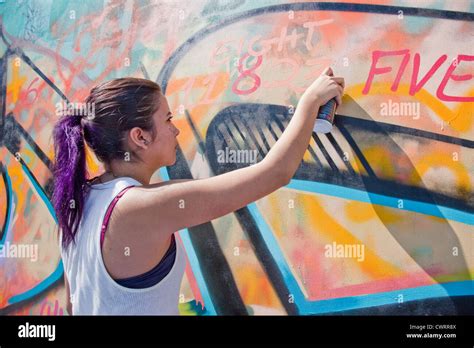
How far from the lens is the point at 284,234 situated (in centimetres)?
373

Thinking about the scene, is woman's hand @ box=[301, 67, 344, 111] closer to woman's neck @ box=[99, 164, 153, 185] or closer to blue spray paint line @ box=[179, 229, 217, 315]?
woman's neck @ box=[99, 164, 153, 185]

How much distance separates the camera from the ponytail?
2219mm

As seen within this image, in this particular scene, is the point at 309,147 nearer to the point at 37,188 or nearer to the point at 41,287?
the point at 37,188

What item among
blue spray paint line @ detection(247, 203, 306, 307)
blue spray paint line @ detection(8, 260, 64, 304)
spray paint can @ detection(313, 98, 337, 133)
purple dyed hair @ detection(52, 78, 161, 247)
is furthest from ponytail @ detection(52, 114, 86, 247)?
blue spray paint line @ detection(8, 260, 64, 304)

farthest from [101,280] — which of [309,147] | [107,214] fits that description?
[309,147]

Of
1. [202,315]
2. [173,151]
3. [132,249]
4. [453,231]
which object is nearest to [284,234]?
[202,315]

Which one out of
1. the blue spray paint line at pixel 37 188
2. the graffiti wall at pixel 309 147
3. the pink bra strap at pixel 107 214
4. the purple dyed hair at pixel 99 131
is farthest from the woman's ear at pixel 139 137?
the blue spray paint line at pixel 37 188

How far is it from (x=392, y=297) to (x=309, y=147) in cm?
103

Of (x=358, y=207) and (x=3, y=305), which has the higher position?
(x=358, y=207)

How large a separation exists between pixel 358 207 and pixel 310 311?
27.4 inches

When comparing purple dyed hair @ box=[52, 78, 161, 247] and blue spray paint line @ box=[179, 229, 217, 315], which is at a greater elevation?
purple dyed hair @ box=[52, 78, 161, 247]

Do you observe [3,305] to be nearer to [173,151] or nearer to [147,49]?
[147,49]
